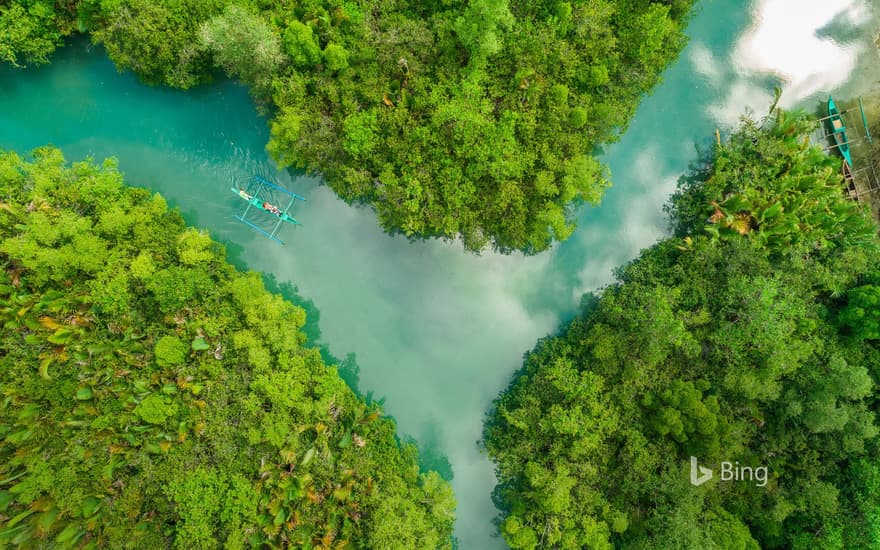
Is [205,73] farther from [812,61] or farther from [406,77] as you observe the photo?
[812,61]


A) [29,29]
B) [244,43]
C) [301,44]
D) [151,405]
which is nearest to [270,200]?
[244,43]

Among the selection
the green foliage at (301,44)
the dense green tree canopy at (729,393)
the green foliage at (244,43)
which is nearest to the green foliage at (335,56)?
the green foliage at (301,44)

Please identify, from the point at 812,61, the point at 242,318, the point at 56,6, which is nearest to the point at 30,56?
the point at 56,6

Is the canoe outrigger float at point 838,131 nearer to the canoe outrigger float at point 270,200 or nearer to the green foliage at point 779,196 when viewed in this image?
the green foliage at point 779,196

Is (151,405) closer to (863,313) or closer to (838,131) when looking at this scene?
(863,313)

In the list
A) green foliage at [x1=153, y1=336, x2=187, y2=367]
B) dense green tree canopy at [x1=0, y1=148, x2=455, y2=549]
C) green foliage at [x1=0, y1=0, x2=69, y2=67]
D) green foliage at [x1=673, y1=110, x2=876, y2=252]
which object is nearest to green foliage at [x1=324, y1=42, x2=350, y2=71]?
dense green tree canopy at [x1=0, y1=148, x2=455, y2=549]

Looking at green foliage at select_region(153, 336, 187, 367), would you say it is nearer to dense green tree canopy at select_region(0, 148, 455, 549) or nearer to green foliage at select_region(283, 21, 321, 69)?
dense green tree canopy at select_region(0, 148, 455, 549)
